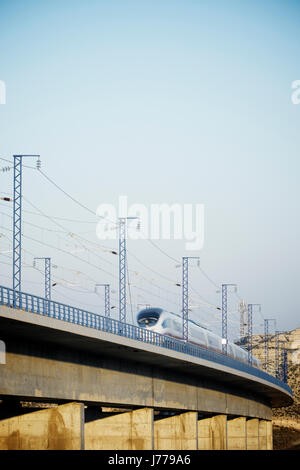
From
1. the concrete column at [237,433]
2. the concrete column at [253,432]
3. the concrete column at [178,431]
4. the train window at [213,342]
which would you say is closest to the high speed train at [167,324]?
the train window at [213,342]

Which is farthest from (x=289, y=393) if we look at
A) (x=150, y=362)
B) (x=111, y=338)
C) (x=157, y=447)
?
(x=111, y=338)

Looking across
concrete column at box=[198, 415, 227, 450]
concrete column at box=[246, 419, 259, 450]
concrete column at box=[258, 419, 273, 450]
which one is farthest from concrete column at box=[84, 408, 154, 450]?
concrete column at box=[258, 419, 273, 450]

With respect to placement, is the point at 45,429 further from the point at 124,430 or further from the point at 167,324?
the point at 167,324

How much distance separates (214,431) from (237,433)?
32.9 feet

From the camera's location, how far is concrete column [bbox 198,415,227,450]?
73.4 meters

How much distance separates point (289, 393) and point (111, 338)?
6297 centimetres

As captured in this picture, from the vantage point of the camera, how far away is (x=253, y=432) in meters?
91.9

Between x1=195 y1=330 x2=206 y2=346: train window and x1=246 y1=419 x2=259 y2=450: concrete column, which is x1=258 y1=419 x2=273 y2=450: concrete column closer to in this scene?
x1=246 y1=419 x2=259 y2=450: concrete column

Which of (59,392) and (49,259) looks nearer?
(59,392)

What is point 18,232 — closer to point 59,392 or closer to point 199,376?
point 59,392

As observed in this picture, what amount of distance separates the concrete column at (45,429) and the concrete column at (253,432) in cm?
5057

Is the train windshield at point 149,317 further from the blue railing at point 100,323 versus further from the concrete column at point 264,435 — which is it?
the concrete column at point 264,435

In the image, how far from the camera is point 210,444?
72.8 meters

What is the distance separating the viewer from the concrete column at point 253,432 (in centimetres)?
8994
